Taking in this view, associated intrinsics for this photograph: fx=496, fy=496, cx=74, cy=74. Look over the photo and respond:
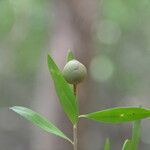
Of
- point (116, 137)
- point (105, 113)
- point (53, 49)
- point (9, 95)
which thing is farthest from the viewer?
point (9, 95)

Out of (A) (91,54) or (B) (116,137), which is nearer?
(A) (91,54)

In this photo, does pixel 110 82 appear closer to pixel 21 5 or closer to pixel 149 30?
pixel 149 30

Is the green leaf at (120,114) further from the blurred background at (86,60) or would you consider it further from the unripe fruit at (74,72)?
the blurred background at (86,60)

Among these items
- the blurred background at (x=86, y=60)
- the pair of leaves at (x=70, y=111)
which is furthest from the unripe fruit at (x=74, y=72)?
the blurred background at (x=86, y=60)

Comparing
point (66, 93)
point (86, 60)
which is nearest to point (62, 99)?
point (66, 93)

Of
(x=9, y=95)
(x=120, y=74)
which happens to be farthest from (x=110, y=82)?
(x=9, y=95)

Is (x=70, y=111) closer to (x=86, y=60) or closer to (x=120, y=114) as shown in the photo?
(x=120, y=114)
